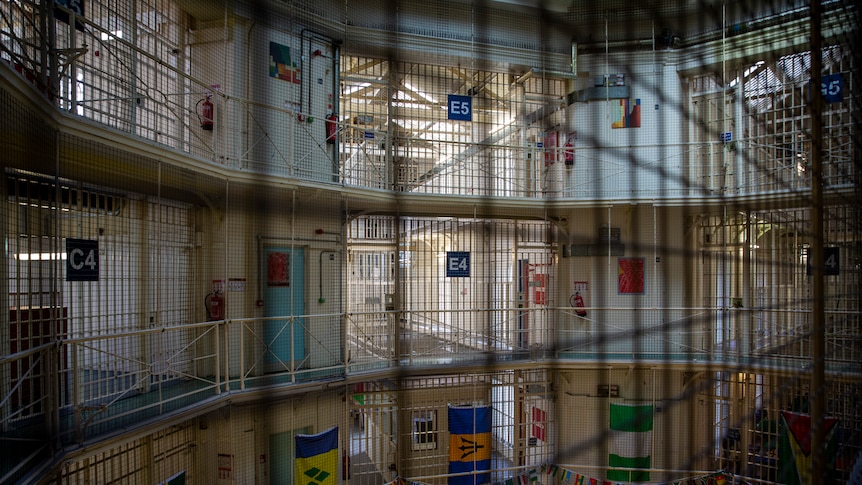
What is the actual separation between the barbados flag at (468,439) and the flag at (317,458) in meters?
1.19

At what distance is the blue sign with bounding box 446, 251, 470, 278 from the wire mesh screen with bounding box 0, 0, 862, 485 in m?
0.03

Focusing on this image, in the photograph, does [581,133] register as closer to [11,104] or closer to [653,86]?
[653,86]

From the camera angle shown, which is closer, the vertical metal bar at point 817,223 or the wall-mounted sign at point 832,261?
the vertical metal bar at point 817,223

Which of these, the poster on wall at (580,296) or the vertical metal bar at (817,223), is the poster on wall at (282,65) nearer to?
the poster on wall at (580,296)

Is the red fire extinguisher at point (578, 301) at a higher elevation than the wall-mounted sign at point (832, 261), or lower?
lower

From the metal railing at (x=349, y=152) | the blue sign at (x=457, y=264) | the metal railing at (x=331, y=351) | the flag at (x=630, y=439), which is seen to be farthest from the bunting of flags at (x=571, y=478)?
the metal railing at (x=349, y=152)

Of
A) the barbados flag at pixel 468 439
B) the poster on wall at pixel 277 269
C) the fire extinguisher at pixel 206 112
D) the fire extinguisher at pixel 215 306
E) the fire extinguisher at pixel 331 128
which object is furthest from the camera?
the barbados flag at pixel 468 439

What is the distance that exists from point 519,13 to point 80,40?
13.5 feet

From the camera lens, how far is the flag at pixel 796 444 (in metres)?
4.20

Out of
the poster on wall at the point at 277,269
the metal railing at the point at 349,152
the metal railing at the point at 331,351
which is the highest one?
the metal railing at the point at 349,152

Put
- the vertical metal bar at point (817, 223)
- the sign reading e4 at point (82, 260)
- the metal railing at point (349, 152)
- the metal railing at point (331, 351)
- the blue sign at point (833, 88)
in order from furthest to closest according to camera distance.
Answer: the blue sign at point (833, 88)
the metal railing at point (349, 152)
the metal railing at point (331, 351)
the sign reading e4 at point (82, 260)
the vertical metal bar at point (817, 223)

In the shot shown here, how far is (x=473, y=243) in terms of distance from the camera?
5.79 m

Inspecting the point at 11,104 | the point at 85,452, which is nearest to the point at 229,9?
the point at 11,104

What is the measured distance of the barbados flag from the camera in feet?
17.0
